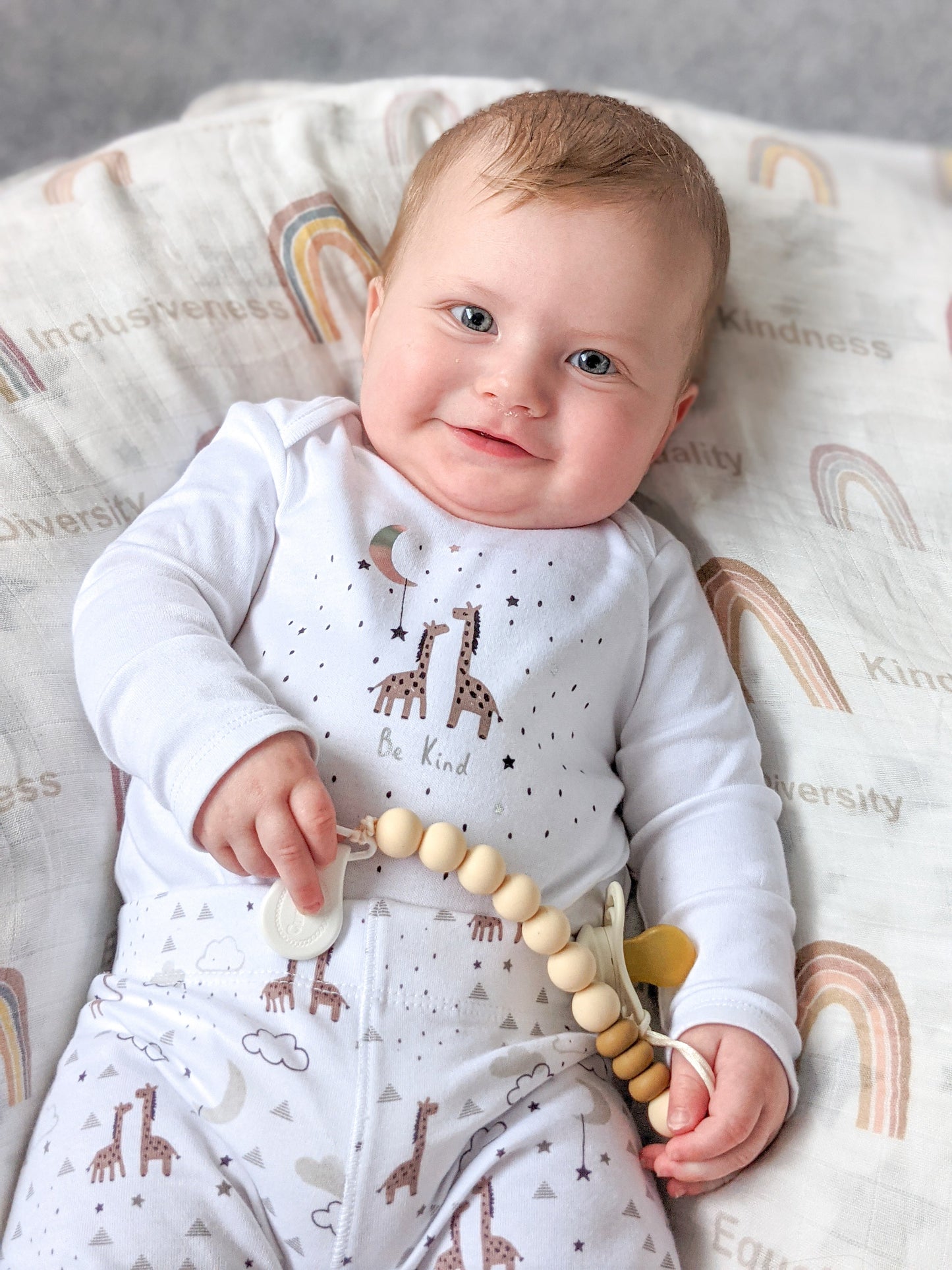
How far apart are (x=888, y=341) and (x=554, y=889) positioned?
658 mm

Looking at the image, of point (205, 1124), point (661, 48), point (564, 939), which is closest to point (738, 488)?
point (564, 939)

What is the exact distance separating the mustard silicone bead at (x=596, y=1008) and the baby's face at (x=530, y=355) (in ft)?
1.23

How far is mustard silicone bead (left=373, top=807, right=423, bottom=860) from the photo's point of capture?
0.83m

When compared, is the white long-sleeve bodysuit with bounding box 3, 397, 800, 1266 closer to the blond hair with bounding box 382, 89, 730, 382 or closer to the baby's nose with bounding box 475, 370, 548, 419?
the baby's nose with bounding box 475, 370, 548, 419

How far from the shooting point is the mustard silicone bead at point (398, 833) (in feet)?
2.74

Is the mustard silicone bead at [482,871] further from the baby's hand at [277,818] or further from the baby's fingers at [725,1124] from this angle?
the baby's fingers at [725,1124]

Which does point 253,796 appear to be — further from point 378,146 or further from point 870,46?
point 870,46

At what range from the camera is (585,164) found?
3.02 feet

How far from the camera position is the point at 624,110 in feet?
3.36

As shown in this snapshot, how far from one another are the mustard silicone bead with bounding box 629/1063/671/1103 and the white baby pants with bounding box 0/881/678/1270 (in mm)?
30

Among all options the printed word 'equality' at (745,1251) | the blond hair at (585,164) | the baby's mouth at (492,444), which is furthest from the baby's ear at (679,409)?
the printed word 'equality' at (745,1251)

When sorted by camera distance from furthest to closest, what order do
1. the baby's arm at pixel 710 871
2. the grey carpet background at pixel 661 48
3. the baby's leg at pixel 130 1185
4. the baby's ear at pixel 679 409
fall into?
the grey carpet background at pixel 661 48, the baby's ear at pixel 679 409, the baby's arm at pixel 710 871, the baby's leg at pixel 130 1185

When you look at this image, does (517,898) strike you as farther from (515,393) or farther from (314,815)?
(515,393)

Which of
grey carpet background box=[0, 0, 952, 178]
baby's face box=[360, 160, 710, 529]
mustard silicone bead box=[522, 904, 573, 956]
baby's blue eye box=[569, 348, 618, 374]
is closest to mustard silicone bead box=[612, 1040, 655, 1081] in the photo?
mustard silicone bead box=[522, 904, 573, 956]
